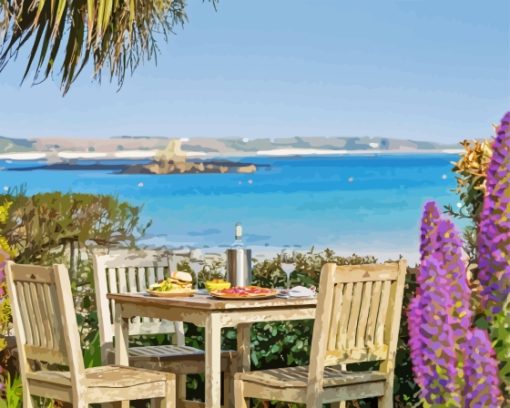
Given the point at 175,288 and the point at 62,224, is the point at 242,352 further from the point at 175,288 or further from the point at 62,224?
the point at 62,224

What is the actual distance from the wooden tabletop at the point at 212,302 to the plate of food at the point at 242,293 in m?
0.03

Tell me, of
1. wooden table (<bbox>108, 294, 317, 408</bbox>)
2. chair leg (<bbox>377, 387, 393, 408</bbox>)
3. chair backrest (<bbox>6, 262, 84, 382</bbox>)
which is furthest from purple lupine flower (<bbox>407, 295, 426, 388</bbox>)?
chair leg (<bbox>377, 387, 393, 408</bbox>)

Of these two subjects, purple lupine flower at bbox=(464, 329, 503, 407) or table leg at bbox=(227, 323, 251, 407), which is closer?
purple lupine flower at bbox=(464, 329, 503, 407)

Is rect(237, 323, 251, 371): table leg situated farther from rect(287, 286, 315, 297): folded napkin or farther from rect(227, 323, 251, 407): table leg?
rect(287, 286, 315, 297): folded napkin

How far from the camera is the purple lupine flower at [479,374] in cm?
124

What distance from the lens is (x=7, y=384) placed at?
17.6ft

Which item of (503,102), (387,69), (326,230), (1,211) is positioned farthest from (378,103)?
(1,211)

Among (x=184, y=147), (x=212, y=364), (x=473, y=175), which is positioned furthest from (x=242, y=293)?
(x=184, y=147)

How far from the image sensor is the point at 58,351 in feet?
14.4

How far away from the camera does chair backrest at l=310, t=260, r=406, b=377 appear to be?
4.22 m

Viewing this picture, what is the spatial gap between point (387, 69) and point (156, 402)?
203ft

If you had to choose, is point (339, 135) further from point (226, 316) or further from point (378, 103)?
point (226, 316)

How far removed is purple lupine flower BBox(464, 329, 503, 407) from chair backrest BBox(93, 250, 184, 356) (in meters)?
4.20

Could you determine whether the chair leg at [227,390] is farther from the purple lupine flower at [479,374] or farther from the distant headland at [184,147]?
the distant headland at [184,147]
